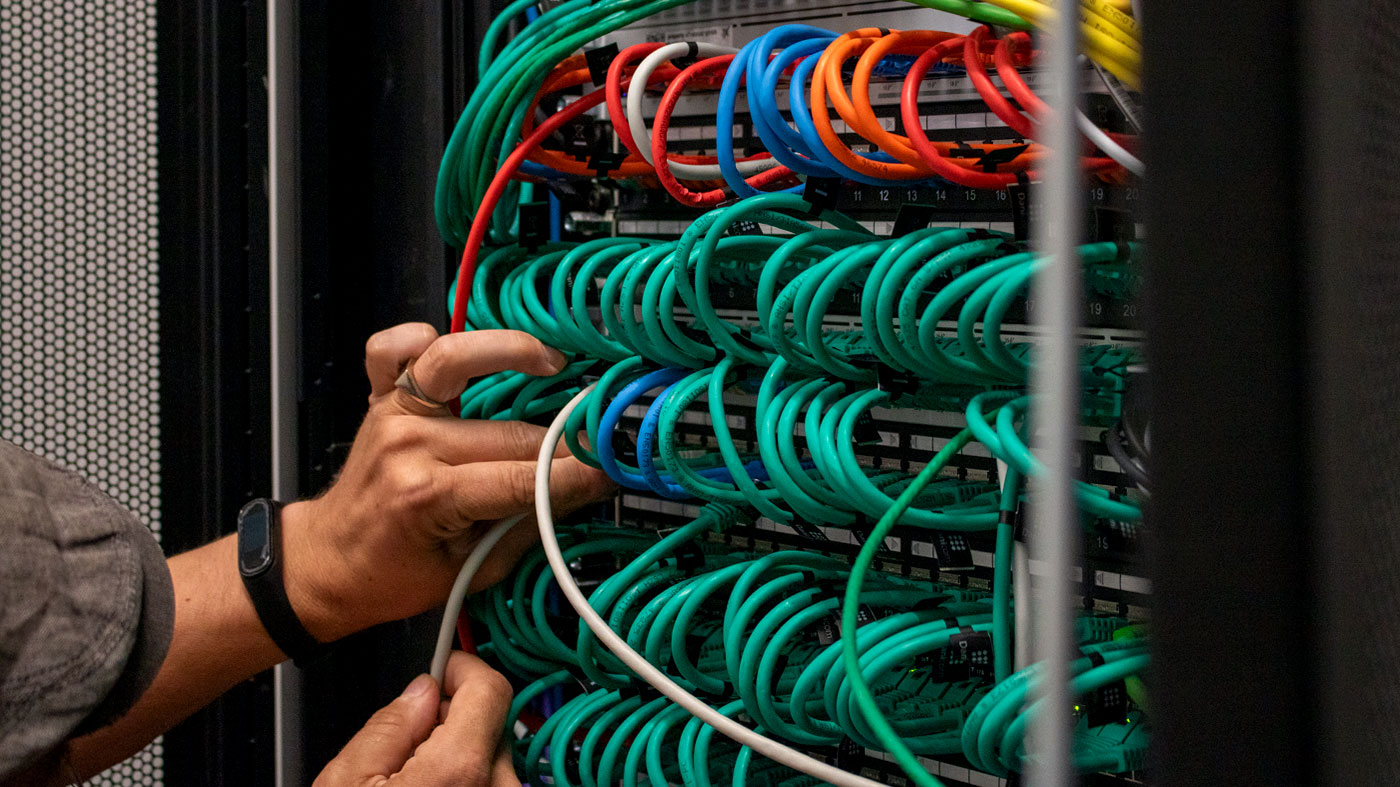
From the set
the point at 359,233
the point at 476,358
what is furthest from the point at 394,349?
the point at 359,233

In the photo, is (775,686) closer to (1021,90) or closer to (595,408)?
(595,408)

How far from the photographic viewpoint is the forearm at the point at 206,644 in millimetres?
999

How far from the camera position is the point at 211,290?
108 cm

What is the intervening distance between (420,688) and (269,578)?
0.18 m

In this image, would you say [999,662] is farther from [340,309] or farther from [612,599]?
[340,309]

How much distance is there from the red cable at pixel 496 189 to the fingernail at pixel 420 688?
1.02 ft

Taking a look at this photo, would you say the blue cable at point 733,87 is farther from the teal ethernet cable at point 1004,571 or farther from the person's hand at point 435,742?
the person's hand at point 435,742

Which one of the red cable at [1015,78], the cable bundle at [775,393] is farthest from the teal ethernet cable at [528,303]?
the red cable at [1015,78]

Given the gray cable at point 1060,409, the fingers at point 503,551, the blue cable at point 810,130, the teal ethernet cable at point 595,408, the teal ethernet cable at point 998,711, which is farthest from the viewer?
the fingers at point 503,551

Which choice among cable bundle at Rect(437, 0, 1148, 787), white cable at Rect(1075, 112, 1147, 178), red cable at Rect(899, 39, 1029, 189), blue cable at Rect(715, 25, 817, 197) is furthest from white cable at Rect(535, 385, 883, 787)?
white cable at Rect(1075, 112, 1147, 178)

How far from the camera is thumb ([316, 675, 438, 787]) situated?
0.91m

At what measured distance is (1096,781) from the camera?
2.62 ft

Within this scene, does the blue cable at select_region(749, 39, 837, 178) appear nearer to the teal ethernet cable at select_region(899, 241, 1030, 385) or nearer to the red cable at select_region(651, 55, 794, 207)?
the red cable at select_region(651, 55, 794, 207)

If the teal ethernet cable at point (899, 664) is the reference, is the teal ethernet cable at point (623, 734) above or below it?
below
